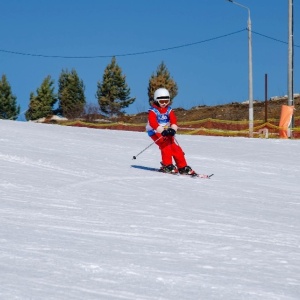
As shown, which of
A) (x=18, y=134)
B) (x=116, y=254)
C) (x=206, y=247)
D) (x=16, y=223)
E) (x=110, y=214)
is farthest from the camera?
(x=18, y=134)

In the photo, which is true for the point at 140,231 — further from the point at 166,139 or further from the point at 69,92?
the point at 69,92

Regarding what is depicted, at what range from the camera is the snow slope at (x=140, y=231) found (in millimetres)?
3623

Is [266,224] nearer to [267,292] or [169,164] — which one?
[267,292]

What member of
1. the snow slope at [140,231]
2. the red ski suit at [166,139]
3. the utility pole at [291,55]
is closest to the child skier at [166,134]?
the red ski suit at [166,139]

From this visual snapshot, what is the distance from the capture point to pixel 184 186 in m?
9.61

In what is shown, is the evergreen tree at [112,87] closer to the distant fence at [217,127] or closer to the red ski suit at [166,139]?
the distant fence at [217,127]

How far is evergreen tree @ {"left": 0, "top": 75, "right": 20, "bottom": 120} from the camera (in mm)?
84375

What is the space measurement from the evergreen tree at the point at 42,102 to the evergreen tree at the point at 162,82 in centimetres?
1195

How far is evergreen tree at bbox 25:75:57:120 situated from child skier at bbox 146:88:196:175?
7063 centimetres

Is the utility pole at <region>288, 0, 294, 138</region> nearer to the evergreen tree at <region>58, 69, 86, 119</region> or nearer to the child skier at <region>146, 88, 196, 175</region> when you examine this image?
the child skier at <region>146, 88, 196, 175</region>

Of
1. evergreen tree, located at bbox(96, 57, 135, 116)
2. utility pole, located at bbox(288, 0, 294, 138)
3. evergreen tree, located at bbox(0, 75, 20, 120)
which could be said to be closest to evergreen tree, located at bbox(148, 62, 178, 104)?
evergreen tree, located at bbox(96, 57, 135, 116)

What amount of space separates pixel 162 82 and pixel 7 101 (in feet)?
62.7

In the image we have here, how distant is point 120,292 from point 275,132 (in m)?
32.7

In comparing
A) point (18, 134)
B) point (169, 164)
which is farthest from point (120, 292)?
point (18, 134)
